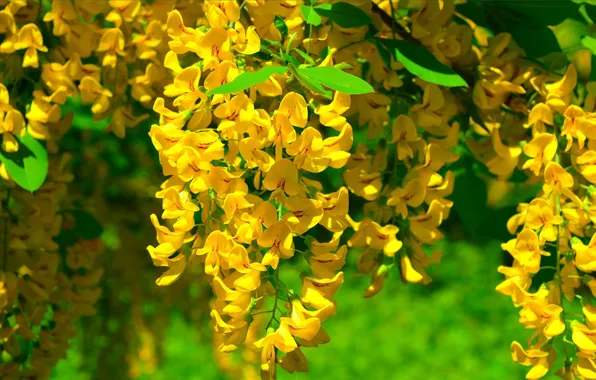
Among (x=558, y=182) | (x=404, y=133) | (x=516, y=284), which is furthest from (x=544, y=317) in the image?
(x=404, y=133)

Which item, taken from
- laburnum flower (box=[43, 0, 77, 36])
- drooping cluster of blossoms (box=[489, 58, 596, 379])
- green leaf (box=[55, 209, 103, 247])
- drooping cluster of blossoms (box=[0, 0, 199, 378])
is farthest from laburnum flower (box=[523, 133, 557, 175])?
green leaf (box=[55, 209, 103, 247])

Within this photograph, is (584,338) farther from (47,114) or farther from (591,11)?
(47,114)

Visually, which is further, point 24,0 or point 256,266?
point 24,0

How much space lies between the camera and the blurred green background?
4.05 meters

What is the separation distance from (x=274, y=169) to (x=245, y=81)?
92 millimetres

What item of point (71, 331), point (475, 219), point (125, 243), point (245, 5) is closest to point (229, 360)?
point (125, 243)

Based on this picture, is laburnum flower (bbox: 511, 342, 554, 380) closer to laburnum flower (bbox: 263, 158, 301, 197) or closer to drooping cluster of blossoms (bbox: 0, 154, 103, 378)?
laburnum flower (bbox: 263, 158, 301, 197)

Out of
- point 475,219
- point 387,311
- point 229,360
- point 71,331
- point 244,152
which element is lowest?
point 387,311

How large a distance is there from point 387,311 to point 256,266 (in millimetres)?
4161

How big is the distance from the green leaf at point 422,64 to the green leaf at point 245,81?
0.26 metres

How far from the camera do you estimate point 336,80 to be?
82cm

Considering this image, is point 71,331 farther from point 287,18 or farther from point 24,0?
point 287,18

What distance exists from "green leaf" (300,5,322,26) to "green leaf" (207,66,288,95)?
5.5 inches

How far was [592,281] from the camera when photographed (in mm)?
955
